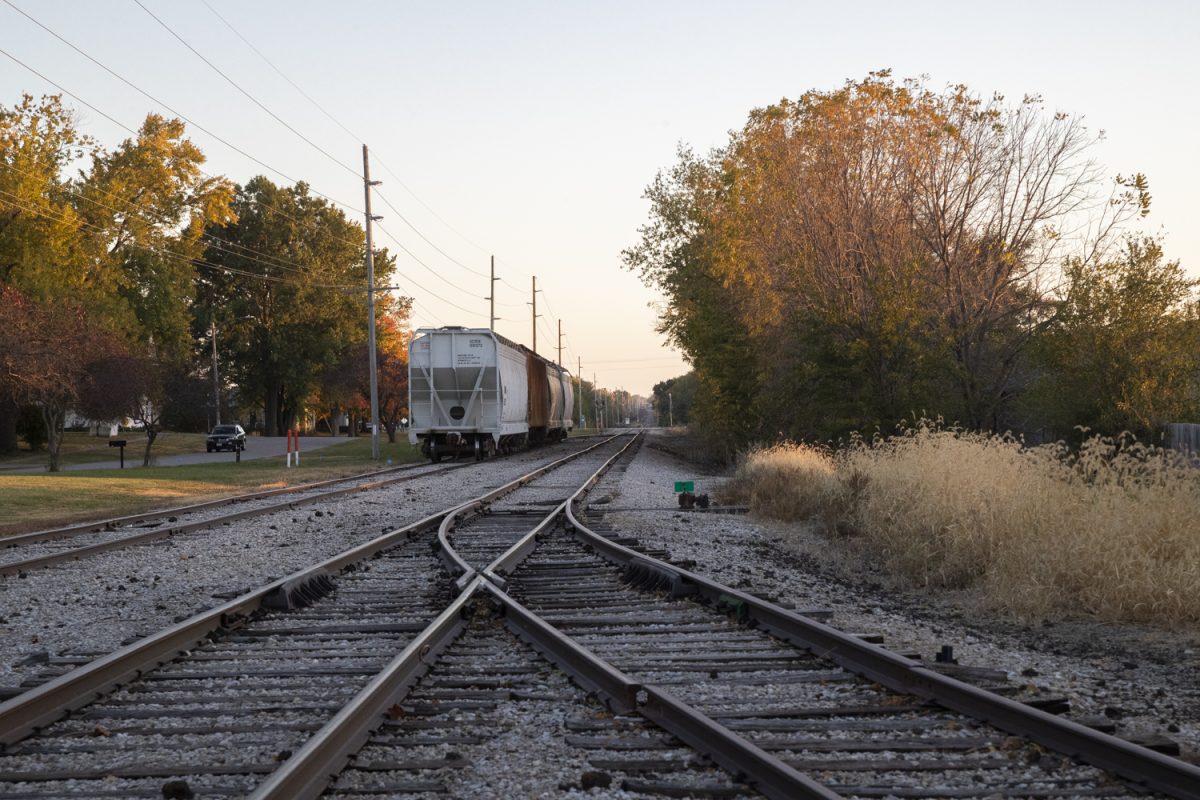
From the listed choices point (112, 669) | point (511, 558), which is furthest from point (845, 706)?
point (511, 558)

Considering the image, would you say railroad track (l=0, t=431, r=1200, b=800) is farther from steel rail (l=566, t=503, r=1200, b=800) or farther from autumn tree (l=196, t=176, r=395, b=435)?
autumn tree (l=196, t=176, r=395, b=435)

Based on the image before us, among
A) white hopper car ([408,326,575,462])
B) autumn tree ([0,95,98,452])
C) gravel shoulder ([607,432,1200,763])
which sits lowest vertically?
gravel shoulder ([607,432,1200,763])

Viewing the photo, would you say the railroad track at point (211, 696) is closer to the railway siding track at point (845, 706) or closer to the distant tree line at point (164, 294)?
the railway siding track at point (845, 706)

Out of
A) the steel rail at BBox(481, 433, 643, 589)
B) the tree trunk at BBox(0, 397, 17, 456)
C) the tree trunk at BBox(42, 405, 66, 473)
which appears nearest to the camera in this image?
the steel rail at BBox(481, 433, 643, 589)

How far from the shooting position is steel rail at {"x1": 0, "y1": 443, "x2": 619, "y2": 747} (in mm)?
5211

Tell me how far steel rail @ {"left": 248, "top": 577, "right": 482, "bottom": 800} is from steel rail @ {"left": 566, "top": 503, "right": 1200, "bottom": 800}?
2.28 metres

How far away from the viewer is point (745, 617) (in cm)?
785

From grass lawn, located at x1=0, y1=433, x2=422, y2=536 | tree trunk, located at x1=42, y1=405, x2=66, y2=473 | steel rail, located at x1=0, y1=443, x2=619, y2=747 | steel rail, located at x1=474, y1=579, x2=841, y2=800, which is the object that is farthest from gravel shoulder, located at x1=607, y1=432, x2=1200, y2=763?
tree trunk, located at x1=42, y1=405, x2=66, y2=473

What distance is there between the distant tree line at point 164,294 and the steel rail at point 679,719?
1162 inches

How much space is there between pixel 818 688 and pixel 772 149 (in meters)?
26.6

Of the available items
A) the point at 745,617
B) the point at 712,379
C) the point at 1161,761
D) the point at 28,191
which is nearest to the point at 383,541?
the point at 745,617

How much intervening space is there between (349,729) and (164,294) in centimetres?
6016

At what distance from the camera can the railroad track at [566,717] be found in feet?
14.3

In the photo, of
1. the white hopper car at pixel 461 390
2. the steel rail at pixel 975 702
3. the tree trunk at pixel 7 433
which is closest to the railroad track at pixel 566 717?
the steel rail at pixel 975 702
